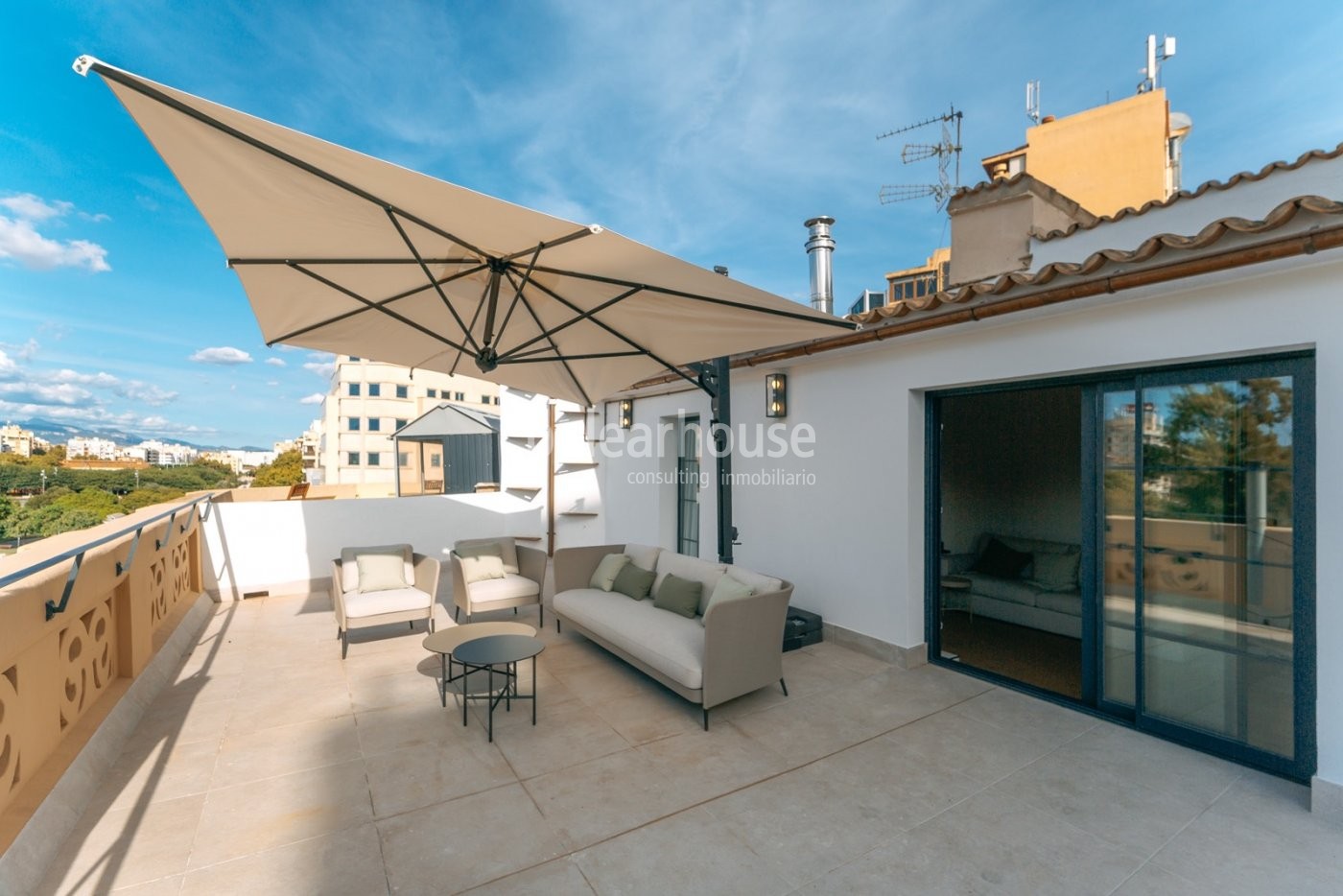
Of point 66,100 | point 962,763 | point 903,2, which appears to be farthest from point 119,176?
point 962,763

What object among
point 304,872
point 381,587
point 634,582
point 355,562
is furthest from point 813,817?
point 355,562

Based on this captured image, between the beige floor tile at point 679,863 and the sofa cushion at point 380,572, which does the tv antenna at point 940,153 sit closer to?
the sofa cushion at point 380,572

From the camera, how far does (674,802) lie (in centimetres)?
279

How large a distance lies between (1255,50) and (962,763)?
32.5 feet

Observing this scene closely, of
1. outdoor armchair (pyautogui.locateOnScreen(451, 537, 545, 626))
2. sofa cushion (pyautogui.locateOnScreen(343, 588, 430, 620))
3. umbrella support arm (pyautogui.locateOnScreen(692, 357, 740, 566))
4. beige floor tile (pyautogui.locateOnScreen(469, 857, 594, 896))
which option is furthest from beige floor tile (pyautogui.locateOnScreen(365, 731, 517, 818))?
umbrella support arm (pyautogui.locateOnScreen(692, 357, 740, 566))

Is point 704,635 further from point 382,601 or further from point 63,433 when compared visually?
point 63,433

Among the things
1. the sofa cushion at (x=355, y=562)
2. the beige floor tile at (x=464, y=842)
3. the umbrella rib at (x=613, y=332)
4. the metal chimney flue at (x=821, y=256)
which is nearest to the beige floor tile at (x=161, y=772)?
the beige floor tile at (x=464, y=842)

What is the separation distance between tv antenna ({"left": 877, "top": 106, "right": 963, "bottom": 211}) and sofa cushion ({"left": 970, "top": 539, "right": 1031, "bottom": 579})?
870cm

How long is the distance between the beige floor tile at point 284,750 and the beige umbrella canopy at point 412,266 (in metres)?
2.42

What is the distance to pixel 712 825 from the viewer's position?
2609 mm

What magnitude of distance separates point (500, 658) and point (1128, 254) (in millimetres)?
4374

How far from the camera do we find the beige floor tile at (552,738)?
3176 mm

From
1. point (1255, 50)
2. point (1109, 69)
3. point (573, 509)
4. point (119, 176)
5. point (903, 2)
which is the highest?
point (119, 176)

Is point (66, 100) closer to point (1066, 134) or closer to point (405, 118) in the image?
point (405, 118)
